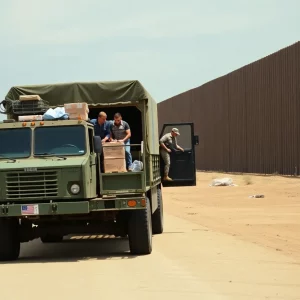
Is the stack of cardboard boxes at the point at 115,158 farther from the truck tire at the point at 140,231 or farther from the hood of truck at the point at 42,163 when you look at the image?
the truck tire at the point at 140,231

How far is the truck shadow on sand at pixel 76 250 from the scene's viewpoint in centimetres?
1345

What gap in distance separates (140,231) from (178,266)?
5.47 ft

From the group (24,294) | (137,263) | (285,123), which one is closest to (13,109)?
(137,263)

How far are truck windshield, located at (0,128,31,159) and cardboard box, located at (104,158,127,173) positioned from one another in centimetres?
137

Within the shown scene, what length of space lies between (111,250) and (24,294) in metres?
5.05

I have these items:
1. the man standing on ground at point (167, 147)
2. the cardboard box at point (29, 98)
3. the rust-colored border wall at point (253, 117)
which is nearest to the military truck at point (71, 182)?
the cardboard box at point (29, 98)

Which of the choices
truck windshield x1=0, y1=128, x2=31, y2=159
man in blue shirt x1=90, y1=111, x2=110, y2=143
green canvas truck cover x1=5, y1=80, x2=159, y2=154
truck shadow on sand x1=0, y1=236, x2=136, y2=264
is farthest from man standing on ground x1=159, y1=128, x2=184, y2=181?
truck windshield x1=0, y1=128, x2=31, y2=159

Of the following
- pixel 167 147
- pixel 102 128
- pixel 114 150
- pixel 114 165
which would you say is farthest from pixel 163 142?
pixel 114 165

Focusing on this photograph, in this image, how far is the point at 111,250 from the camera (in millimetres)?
14586

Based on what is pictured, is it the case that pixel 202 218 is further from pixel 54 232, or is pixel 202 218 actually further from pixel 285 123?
pixel 285 123

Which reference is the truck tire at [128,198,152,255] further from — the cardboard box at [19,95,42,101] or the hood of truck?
the cardboard box at [19,95,42,101]

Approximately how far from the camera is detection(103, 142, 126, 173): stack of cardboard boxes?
44.3 ft

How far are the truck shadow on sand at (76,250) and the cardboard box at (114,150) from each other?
1743mm

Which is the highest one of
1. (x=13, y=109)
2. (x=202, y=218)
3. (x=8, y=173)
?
(x=13, y=109)
